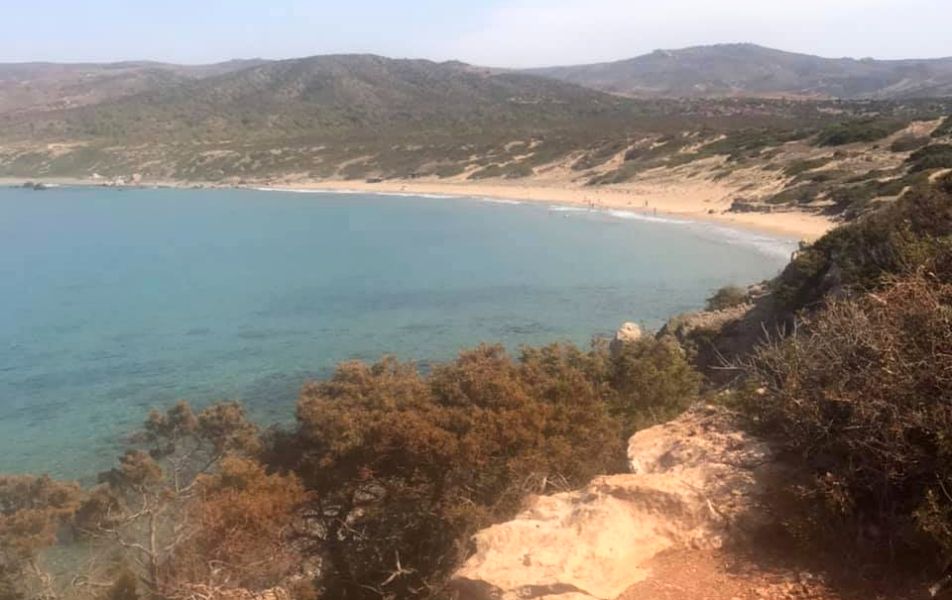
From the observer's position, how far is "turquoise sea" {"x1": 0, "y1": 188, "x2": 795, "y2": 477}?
2233cm

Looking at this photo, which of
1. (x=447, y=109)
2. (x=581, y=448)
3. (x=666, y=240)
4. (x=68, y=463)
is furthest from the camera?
(x=447, y=109)

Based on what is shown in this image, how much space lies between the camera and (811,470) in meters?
7.33

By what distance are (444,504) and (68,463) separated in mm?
11741

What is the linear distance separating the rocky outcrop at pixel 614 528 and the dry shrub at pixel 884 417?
2.07 ft

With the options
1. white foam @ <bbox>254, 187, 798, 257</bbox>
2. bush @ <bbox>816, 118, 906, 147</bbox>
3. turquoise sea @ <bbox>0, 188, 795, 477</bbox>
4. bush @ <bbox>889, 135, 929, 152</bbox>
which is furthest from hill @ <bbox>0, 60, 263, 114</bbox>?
bush @ <bbox>889, 135, 929, 152</bbox>

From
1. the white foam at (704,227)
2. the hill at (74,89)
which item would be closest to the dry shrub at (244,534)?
the white foam at (704,227)

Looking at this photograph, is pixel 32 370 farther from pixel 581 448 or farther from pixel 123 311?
pixel 581 448

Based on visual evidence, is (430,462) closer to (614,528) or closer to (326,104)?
(614,528)

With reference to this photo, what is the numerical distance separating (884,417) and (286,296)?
31.1 metres

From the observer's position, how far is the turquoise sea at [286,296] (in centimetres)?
2233

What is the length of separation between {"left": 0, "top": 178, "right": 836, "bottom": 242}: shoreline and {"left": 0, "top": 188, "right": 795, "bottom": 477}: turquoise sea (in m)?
1.78

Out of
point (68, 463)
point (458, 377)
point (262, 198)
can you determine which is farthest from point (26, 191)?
point (458, 377)

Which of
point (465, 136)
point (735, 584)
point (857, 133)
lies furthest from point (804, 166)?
point (465, 136)

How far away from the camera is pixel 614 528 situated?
7.03 meters
